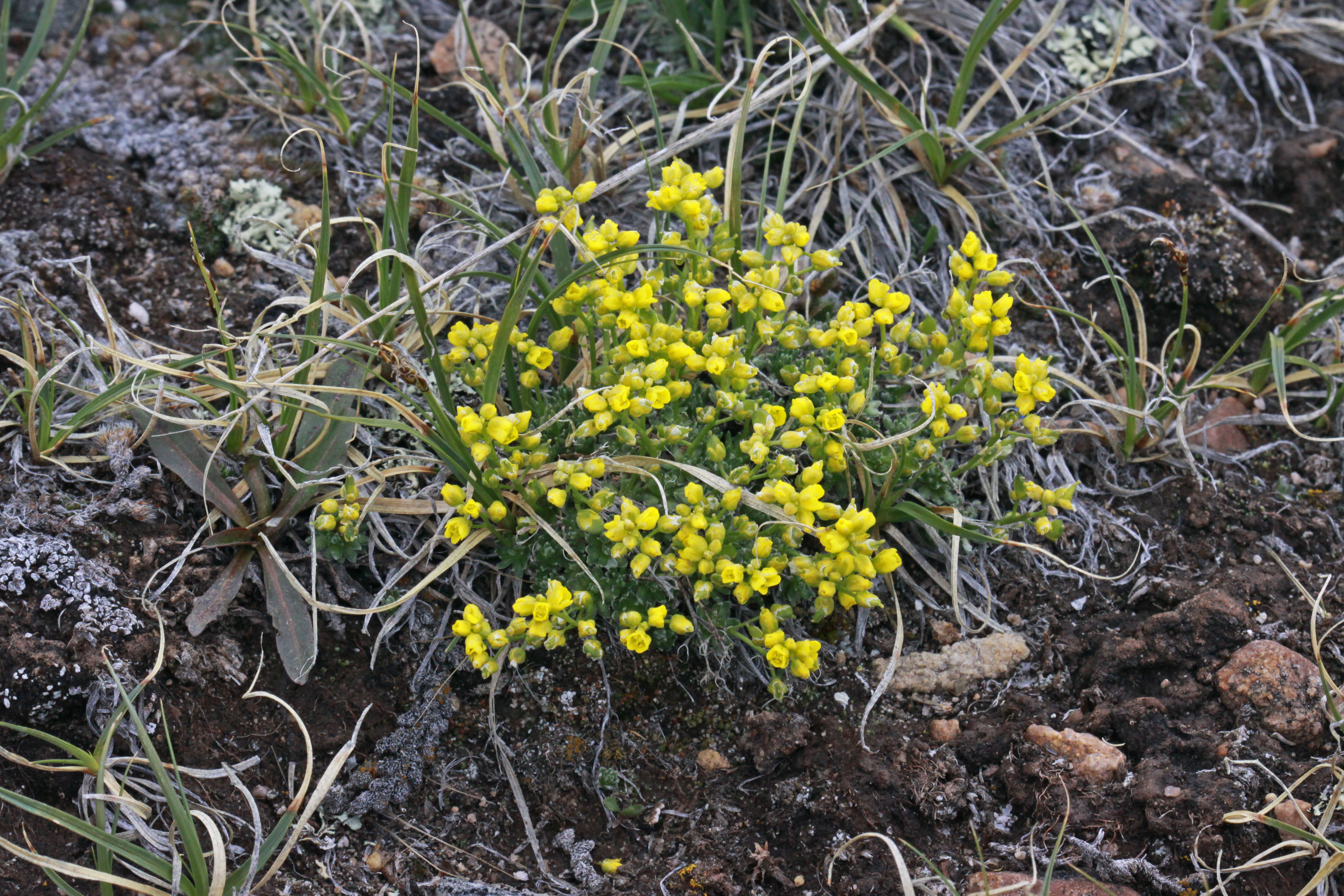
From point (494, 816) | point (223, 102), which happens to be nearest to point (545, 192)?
point (494, 816)

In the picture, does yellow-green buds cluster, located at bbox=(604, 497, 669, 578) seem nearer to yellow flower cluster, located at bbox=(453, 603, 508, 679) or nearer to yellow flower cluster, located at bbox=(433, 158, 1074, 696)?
yellow flower cluster, located at bbox=(433, 158, 1074, 696)

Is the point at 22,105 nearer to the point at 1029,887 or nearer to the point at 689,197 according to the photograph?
the point at 689,197

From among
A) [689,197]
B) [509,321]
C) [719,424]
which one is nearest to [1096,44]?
[689,197]

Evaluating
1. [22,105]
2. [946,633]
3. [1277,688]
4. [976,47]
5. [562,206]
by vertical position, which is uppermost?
[976,47]

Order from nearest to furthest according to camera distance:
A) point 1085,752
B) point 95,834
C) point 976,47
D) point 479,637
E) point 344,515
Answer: point 95,834
point 479,637
point 1085,752
point 344,515
point 976,47

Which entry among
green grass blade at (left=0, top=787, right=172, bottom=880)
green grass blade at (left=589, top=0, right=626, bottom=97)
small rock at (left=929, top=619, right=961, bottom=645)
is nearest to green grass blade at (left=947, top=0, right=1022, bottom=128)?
green grass blade at (left=589, top=0, right=626, bottom=97)

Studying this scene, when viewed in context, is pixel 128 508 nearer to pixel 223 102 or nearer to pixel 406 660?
pixel 406 660

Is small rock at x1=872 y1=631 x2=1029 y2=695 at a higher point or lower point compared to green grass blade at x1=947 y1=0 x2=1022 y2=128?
lower
